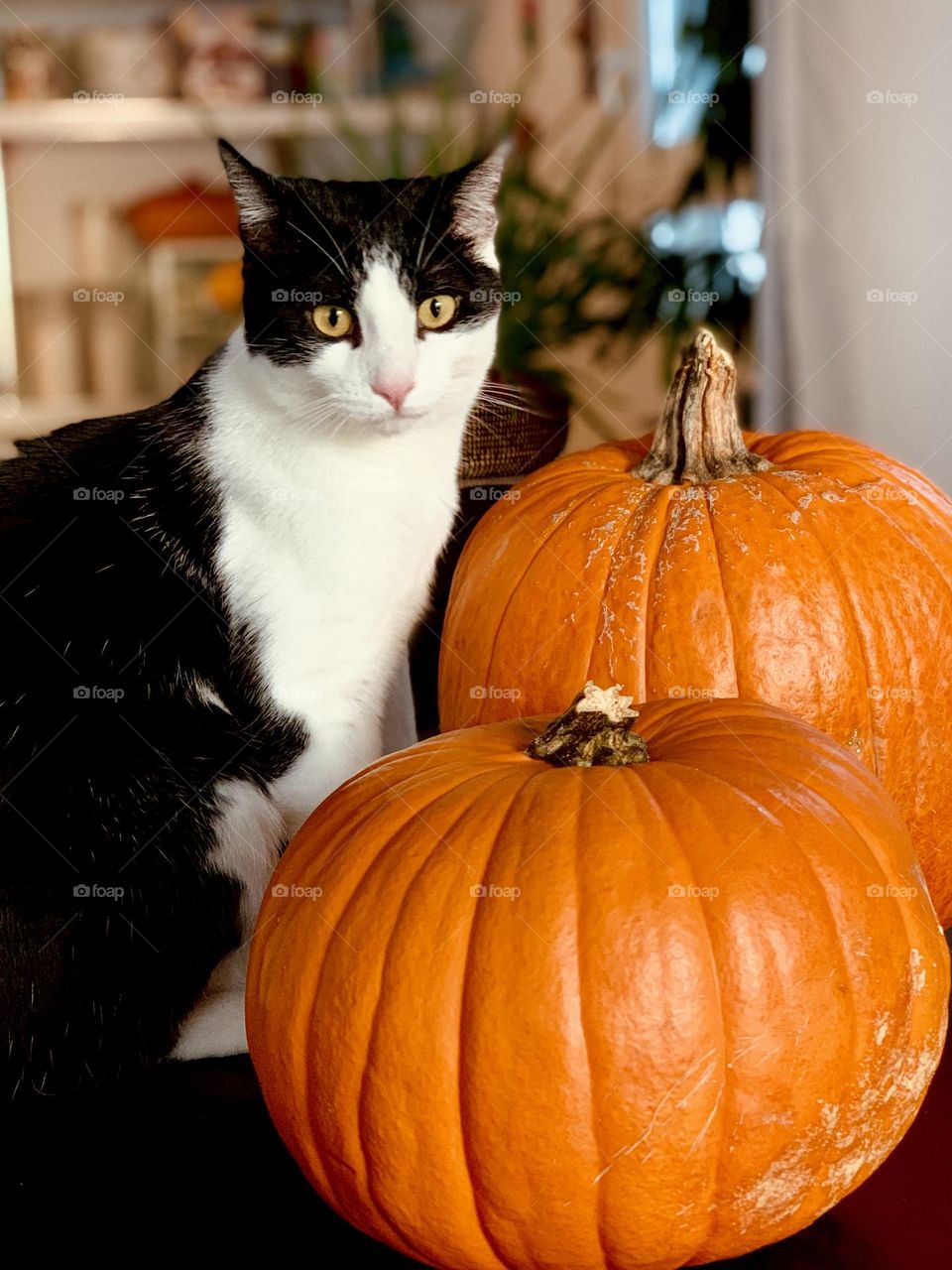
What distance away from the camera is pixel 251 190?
4.11 feet

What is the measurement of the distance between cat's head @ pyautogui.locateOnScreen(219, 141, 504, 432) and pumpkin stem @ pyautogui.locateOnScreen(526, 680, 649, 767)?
0.52 metres

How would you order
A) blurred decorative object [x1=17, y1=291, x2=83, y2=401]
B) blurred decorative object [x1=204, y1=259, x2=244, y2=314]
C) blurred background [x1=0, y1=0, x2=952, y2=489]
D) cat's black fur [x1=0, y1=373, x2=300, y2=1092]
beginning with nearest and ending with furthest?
cat's black fur [x1=0, y1=373, x2=300, y2=1092] → blurred background [x1=0, y1=0, x2=952, y2=489] → blurred decorative object [x1=204, y1=259, x2=244, y2=314] → blurred decorative object [x1=17, y1=291, x2=83, y2=401]

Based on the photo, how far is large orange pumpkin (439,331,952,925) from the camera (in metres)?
1.08

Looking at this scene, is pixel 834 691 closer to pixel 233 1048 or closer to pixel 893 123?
pixel 233 1048

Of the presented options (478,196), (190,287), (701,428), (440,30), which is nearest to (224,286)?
(190,287)

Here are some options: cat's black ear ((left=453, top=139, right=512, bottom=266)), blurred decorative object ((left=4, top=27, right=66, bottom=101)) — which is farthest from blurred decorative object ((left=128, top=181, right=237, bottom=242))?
cat's black ear ((left=453, top=139, right=512, bottom=266))

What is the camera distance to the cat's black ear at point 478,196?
51.1 inches

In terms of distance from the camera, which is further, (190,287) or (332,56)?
(190,287)

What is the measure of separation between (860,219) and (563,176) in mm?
1900

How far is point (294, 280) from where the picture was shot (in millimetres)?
1271

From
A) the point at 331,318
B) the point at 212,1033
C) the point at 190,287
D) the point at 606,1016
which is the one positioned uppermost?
the point at 190,287

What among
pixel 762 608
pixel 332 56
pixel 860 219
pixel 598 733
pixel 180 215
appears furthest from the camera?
pixel 180 215

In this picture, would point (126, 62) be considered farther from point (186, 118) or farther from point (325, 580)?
point (325, 580)

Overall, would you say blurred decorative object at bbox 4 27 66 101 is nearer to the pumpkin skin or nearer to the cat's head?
the cat's head
